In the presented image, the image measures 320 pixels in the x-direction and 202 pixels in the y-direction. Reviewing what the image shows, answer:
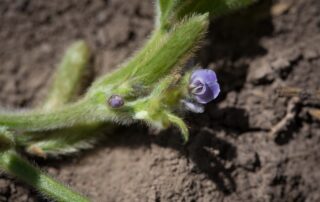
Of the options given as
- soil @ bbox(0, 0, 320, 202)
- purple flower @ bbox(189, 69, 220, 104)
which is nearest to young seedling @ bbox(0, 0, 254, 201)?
purple flower @ bbox(189, 69, 220, 104)

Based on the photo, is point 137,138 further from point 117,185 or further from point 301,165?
point 301,165

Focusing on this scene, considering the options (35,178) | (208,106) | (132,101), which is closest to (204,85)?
(132,101)

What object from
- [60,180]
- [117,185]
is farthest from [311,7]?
[60,180]

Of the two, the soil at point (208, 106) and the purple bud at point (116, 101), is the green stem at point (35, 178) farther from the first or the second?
the purple bud at point (116, 101)

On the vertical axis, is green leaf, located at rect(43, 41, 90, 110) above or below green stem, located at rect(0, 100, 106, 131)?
above

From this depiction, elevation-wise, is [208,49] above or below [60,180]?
above

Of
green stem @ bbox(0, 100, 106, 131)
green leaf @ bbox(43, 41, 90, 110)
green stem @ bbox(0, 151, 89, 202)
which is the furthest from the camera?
green leaf @ bbox(43, 41, 90, 110)

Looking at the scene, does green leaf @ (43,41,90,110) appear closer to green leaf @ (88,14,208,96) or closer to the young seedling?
the young seedling
